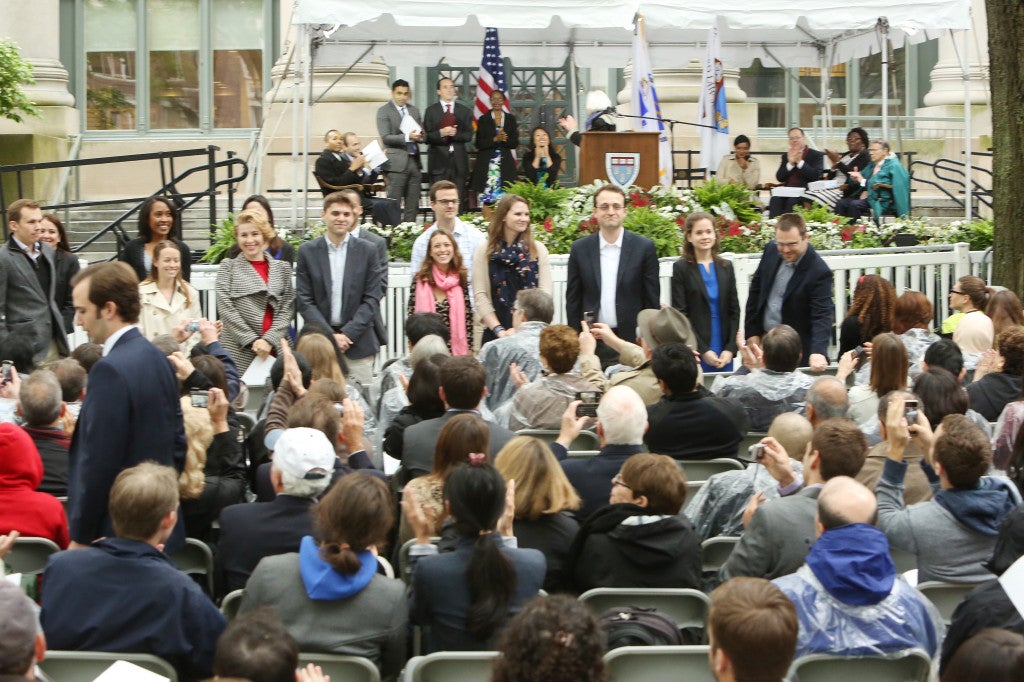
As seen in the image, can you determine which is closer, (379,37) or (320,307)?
(320,307)

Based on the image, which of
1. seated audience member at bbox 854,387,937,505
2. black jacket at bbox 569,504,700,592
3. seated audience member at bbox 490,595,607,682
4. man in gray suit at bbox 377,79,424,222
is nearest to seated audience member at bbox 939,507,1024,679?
black jacket at bbox 569,504,700,592

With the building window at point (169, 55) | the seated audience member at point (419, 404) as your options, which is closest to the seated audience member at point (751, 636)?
the seated audience member at point (419, 404)

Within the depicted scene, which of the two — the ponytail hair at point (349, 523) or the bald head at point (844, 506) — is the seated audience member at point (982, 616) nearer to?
the bald head at point (844, 506)

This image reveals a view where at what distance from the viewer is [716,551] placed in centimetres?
573

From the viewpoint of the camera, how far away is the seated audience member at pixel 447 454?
5645 millimetres

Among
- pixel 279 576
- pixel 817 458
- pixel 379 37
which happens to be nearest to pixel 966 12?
pixel 379 37

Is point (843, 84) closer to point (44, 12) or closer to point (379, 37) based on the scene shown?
point (379, 37)

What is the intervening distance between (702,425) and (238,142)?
16958 mm

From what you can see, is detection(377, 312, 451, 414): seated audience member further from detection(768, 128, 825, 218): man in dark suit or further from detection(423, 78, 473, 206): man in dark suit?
detection(768, 128, 825, 218): man in dark suit

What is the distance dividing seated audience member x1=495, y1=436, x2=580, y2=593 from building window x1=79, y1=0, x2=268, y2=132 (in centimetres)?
1851

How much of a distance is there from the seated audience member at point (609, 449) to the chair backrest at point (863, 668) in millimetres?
1732

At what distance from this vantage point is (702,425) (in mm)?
6797

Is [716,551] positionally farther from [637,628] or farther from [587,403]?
[587,403]

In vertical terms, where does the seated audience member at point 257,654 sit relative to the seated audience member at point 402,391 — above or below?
below
